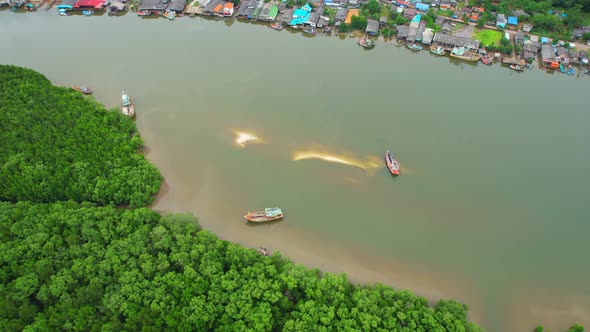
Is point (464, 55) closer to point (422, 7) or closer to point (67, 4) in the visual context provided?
point (422, 7)

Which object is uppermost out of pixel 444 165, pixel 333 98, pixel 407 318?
pixel 333 98

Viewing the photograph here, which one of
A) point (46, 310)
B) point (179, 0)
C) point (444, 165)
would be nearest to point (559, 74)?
point (444, 165)

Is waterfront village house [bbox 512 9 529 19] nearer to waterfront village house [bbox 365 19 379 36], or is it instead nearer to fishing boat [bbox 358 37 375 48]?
waterfront village house [bbox 365 19 379 36]

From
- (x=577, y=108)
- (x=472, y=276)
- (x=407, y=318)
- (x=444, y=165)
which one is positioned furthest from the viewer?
(x=577, y=108)

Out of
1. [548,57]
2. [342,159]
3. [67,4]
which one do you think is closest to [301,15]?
[342,159]

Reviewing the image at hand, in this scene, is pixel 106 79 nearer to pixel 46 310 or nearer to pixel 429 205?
pixel 46 310

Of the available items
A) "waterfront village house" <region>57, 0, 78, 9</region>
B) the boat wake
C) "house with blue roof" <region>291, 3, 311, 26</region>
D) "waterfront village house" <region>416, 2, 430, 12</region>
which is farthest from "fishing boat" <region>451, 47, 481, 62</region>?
"waterfront village house" <region>57, 0, 78, 9</region>
